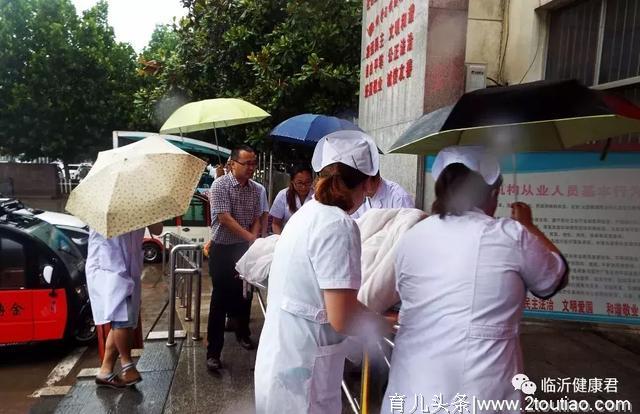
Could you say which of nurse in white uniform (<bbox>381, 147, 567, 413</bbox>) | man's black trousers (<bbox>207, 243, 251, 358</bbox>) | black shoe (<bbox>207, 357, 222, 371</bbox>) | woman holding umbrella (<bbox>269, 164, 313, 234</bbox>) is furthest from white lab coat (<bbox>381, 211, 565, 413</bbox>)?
woman holding umbrella (<bbox>269, 164, 313, 234</bbox>)

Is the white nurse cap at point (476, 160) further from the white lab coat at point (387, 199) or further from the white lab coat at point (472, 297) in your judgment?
the white lab coat at point (387, 199)

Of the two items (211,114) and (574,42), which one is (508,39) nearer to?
(574,42)

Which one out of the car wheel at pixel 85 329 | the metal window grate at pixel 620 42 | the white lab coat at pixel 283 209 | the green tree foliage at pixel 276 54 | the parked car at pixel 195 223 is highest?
the green tree foliage at pixel 276 54

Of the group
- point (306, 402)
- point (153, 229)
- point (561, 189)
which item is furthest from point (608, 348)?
point (153, 229)

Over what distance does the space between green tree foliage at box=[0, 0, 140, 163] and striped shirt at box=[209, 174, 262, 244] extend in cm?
1558

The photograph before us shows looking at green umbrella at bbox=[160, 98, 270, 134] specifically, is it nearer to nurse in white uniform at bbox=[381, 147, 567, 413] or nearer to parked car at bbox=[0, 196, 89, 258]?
parked car at bbox=[0, 196, 89, 258]

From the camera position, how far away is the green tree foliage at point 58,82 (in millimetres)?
16172

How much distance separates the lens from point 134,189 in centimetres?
300

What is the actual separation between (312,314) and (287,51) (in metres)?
7.51

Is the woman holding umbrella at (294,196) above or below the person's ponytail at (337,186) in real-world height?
below

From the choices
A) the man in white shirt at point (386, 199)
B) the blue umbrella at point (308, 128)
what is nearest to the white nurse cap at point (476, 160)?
the man in white shirt at point (386, 199)

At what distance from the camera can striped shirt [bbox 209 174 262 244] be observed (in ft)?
12.0

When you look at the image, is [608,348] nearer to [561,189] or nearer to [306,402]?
[561,189]

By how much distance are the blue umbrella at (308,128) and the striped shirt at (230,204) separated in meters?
0.85
